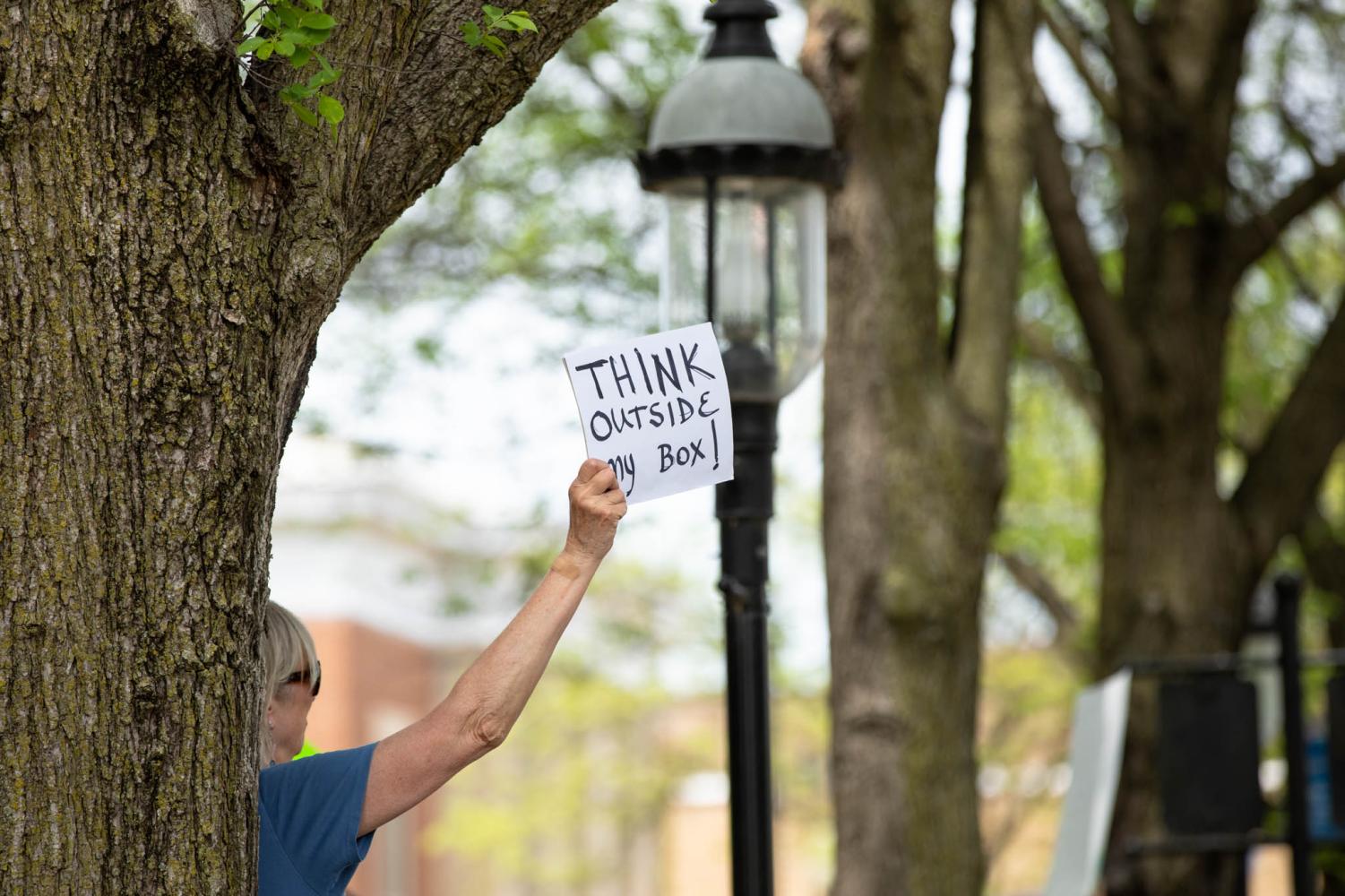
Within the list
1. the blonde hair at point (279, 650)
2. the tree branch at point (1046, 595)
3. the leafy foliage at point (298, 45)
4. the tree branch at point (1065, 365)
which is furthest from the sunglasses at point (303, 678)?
the tree branch at point (1046, 595)

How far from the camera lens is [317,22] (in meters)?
2.32

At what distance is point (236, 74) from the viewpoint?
238 centimetres

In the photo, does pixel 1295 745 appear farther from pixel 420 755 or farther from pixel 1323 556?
pixel 1323 556

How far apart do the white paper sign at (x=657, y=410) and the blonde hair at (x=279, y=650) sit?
609mm

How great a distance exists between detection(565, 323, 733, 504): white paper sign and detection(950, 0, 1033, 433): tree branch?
12.5ft

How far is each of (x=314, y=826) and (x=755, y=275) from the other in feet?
8.64

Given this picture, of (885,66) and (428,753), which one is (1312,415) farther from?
(428,753)

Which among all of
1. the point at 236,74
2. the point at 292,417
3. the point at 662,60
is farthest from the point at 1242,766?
the point at 662,60

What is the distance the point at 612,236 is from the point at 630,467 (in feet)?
30.6

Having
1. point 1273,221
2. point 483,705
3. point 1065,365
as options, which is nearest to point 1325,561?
point 1065,365

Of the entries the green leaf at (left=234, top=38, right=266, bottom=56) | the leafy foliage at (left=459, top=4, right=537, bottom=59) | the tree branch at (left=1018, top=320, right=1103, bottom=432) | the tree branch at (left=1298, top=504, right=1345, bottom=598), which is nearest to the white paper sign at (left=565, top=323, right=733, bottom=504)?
the leafy foliage at (left=459, top=4, right=537, bottom=59)

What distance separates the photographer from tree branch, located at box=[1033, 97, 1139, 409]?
326 inches

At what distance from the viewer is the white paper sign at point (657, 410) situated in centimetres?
282

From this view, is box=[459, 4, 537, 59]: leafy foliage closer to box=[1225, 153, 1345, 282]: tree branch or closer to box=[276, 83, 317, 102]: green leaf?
box=[276, 83, 317, 102]: green leaf
